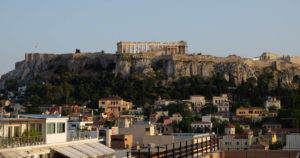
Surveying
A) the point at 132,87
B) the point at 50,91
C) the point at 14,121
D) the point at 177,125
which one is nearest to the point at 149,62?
the point at 132,87

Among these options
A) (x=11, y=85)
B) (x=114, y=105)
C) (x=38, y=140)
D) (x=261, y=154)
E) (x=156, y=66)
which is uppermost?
(x=156, y=66)

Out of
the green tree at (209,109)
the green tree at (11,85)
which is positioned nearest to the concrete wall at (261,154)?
the green tree at (209,109)

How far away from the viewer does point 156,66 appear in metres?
144

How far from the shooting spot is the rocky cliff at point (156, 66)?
143 metres

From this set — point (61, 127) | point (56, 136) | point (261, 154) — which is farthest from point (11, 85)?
point (261, 154)

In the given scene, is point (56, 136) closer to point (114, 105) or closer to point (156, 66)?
point (114, 105)

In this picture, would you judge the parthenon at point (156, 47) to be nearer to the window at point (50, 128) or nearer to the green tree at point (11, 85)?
the green tree at point (11, 85)

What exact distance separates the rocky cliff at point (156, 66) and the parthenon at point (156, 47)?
200 inches

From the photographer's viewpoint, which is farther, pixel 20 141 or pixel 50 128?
pixel 50 128

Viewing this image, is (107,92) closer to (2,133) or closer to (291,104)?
(291,104)

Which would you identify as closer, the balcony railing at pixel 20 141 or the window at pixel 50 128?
the balcony railing at pixel 20 141

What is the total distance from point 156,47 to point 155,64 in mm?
13731

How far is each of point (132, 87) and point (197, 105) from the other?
43.6 ft

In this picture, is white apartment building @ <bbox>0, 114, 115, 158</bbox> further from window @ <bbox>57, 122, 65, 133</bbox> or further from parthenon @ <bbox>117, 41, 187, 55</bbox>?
parthenon @ <bbox>117, 41, 187, 55</bbox>
